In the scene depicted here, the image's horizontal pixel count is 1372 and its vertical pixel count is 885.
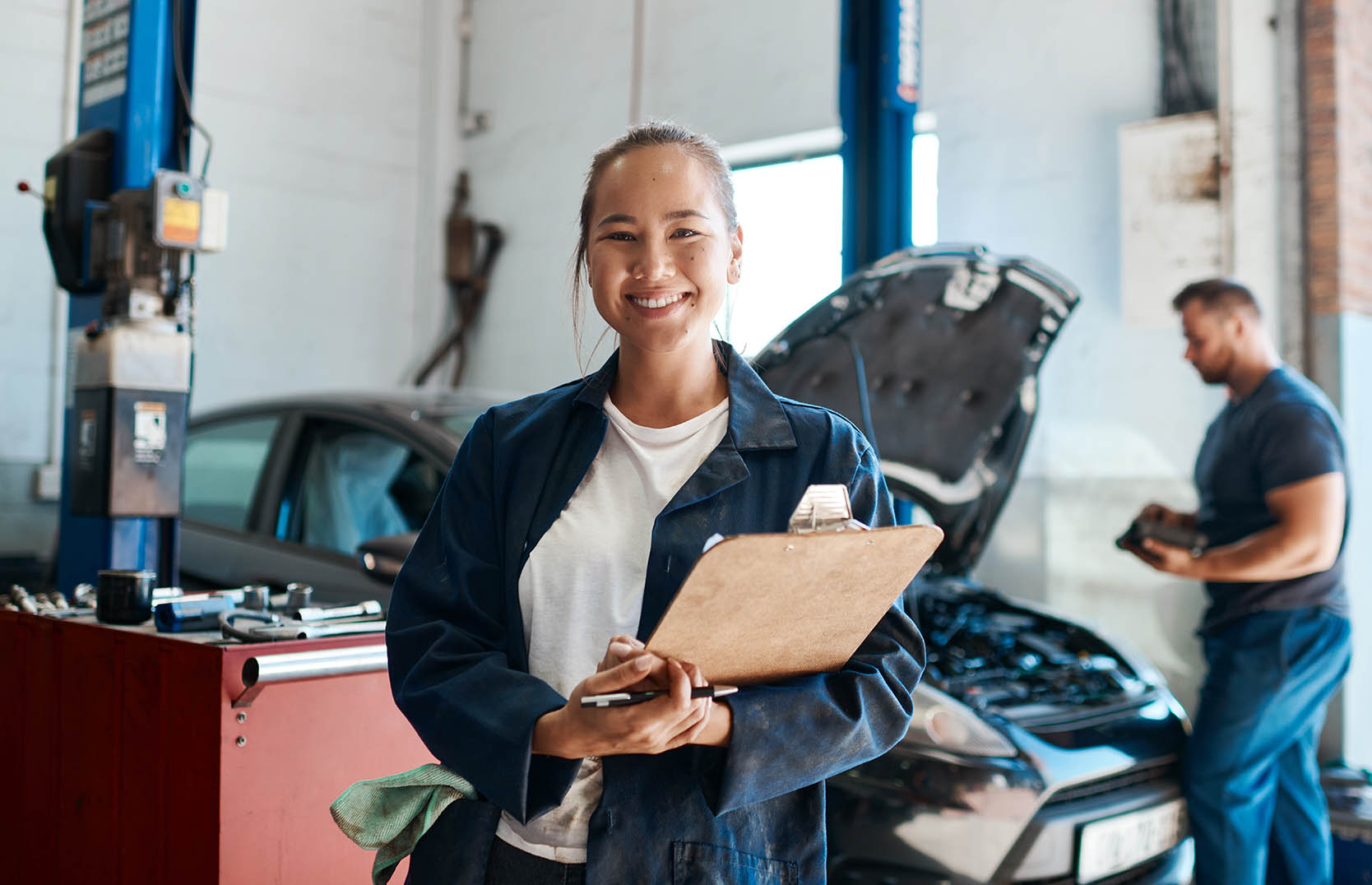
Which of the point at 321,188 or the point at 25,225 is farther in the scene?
the point at 321,188

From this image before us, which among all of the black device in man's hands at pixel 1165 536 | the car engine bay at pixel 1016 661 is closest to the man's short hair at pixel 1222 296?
the black device in man's hands at pixel 1165 536

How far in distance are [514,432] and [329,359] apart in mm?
5419

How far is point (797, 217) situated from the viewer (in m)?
5.36

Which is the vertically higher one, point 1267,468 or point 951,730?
point 1267,468

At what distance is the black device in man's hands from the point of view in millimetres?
2816

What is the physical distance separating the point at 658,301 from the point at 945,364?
1.83 m

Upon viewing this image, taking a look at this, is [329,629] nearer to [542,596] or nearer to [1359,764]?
[542,596]

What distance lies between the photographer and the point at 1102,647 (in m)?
2.86

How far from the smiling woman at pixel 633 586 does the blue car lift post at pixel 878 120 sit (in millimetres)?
2613

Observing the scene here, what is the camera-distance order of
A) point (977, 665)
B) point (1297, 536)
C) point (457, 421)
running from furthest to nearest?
point (457, 421), point (977, 665), point (1297, 536)

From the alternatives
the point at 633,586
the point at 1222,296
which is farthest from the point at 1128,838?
the point at 633,586

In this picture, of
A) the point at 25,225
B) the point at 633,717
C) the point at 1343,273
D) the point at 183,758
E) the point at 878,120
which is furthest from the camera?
the point at 25,225

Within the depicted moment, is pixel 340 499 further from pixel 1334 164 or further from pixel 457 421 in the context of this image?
pixel 1334 164

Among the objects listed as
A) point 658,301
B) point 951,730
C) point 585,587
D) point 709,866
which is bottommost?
point 951,730
